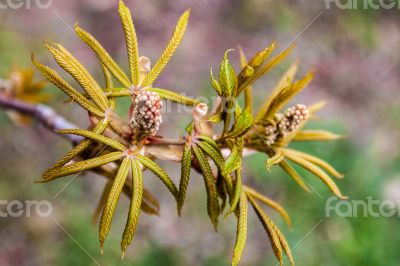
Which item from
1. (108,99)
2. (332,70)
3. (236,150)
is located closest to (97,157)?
(108,99)

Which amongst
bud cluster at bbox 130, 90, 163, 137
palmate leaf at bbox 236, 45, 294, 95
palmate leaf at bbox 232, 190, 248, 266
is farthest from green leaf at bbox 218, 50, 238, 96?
palmate leaf at bbox 232, 190, 248, 266

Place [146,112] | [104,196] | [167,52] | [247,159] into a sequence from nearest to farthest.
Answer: [146,112]
[167,52]
[104,196]
[247,159]

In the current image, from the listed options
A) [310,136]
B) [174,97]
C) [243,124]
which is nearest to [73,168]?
[174,97]

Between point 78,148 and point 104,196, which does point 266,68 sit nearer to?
point 78,148

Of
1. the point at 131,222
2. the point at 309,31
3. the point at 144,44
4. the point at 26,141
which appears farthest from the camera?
the point at 309,31

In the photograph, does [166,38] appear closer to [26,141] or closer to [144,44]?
[144,44]

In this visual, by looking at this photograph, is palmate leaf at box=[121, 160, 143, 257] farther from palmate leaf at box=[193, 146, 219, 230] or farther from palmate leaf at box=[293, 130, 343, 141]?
palmate leaf at box=[293, 130, 343, 141]
